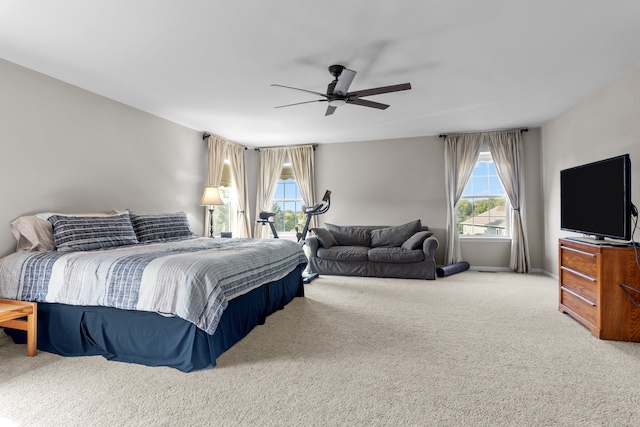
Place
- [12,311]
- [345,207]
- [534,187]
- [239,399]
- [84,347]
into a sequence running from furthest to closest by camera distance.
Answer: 1. [345,207]
2. [534,187]
3. [84,347]
4. [12,311]
5. [239,399]

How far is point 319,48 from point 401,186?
155 inches

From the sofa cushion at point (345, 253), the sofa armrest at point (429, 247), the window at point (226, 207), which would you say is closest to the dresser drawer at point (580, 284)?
the sofa armrest at point (429, 247)

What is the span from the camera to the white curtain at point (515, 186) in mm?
5664

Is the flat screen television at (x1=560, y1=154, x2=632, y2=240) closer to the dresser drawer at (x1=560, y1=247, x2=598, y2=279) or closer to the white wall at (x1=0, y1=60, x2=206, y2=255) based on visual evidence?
the dresser drawer at (x1=560, y1=247, x2=598, y2=279)

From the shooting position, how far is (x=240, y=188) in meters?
6.67


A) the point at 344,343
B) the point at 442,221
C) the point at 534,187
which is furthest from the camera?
the point at 442,221

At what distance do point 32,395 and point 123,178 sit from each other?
2.85 m

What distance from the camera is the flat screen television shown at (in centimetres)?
267

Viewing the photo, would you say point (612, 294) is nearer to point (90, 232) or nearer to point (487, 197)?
point (487, 197)

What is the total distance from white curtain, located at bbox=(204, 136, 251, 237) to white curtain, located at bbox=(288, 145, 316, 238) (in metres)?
1.07

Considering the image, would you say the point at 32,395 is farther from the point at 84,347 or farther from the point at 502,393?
the point at 502,393

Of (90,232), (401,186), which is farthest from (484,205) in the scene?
(90,232)

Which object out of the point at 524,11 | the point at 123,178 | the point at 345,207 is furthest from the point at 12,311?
the point at 345,207

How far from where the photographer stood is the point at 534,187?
18.9 feet
